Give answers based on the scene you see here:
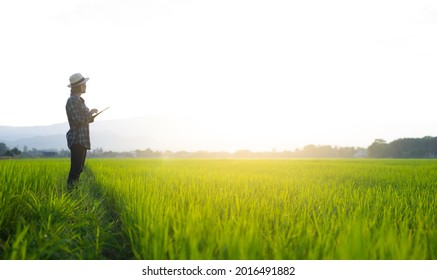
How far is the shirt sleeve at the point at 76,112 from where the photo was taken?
483 centimetres

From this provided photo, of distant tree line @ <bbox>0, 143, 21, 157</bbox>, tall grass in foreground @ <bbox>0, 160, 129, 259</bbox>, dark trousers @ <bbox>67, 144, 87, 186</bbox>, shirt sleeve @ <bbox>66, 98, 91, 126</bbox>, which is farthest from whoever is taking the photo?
distant tree line @ <bbox>0, 143, 21, 157</bbox>

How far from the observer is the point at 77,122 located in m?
4.86

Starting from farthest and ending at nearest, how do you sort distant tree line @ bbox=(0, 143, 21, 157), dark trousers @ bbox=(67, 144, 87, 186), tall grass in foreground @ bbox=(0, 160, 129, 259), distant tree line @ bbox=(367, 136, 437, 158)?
distant tree line @ bbox=(367, 136, 437, 158) → distant tree line @ bbox=(0, 143, 21, 157) → dark trousers @ bbox=(67, 144, 87, 186) → tall grass in foreground @ bbox=(0, 160, 129, 259)

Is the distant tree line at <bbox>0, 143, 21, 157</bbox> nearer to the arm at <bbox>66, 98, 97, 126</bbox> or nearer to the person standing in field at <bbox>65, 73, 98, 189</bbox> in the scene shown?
the person standing in field at <bbox>65, 73, 98, 189</bbox>

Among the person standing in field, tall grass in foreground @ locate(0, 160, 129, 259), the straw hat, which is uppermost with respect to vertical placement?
the straw hat

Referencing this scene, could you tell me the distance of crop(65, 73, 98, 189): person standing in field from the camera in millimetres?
4855

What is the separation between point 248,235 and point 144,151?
58.8 m

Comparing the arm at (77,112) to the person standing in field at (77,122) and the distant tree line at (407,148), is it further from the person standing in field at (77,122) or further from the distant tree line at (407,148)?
the distant tree line at (407,148)

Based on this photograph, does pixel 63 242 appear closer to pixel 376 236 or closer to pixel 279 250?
pixel 279 250

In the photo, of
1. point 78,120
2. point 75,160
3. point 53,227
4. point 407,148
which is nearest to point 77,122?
point 78,120

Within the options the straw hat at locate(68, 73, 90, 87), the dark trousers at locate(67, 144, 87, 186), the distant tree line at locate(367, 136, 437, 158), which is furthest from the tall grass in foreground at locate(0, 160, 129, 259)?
the distant tree line at locate(367, 136, 437, 158)

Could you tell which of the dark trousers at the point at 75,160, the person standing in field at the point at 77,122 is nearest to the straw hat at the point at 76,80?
the person standing in field at the point at 77,122

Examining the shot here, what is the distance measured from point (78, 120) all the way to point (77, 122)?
0.03 meters
